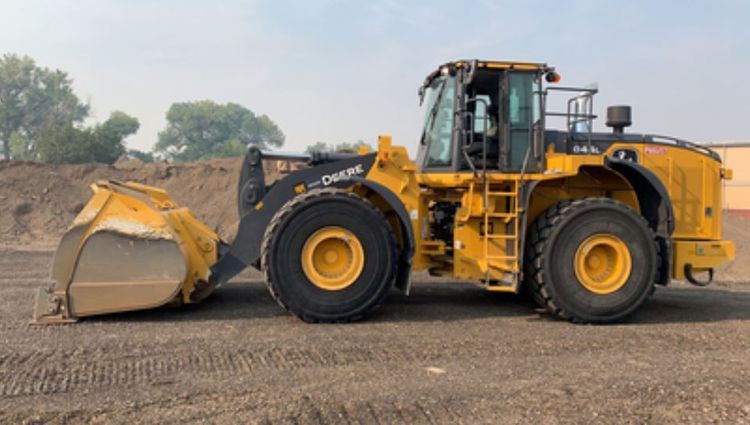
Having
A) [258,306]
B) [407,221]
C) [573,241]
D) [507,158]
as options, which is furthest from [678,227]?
[258,306]

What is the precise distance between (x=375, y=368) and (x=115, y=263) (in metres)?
2.80

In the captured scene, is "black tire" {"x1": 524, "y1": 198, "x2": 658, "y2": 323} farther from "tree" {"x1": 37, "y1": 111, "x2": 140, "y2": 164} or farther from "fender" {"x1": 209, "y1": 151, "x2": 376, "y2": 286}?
"tree" {"x1": 37, "y1": 111, "x2": 140, "y2": 164}

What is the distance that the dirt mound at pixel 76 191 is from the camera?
16.2m

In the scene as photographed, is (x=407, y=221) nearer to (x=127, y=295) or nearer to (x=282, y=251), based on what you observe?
(x=282, y=251)

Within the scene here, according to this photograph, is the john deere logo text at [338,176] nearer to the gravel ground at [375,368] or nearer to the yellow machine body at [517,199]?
the yellow machine body at [517,199]

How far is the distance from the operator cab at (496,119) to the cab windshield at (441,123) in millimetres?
12

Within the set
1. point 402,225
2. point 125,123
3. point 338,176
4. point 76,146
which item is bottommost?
point 402,225

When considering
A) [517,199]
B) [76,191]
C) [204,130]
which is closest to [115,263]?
[517,199]

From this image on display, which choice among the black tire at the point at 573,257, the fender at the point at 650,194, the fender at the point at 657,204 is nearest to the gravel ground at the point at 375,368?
the black tire at the point at 573,257

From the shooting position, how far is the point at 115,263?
5648 millimetres

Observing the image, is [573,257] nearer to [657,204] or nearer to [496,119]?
[657,204]

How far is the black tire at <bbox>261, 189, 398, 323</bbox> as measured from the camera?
19.0 feet

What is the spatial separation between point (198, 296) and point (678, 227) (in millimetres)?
5269

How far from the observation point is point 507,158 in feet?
21.1
